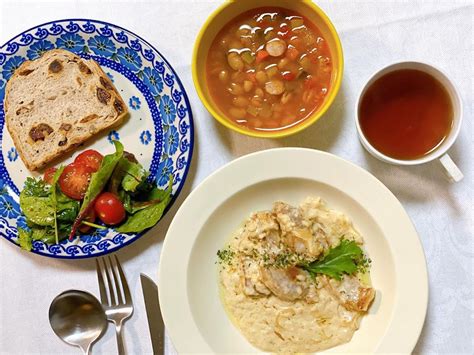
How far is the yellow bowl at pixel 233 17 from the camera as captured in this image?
168 cm

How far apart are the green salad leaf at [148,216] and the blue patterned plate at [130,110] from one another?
0.03 m

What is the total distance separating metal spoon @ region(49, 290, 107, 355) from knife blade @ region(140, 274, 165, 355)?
156 mm

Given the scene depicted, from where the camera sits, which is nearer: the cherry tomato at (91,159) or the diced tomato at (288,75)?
the diced tomato at (288,75)

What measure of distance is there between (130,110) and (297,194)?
2.02ft

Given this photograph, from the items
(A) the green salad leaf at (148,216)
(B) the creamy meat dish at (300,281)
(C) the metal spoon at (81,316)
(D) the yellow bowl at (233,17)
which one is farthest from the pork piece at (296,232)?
(C) the metal spoon at (81,316)

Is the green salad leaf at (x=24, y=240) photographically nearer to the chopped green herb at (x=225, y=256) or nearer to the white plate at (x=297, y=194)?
the white plate at (x=297, y=194)

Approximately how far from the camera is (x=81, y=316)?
1873 millimetres

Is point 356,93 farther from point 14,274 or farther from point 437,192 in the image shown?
point 14,274

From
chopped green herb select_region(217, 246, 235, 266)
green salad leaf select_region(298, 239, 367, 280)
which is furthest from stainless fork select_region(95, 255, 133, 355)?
green salad leaf select_region(298, 239, 367, 280)

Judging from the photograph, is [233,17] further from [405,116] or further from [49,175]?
[49,175]

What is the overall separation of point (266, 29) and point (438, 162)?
2.23 feet

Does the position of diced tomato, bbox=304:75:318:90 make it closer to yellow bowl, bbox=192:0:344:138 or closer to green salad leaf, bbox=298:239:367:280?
yellow bowl, bbox=192:0:344:138

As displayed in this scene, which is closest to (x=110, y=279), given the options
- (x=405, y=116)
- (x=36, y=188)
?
(x=36, y=188)

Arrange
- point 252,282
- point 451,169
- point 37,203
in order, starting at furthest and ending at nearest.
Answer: point 37,203, point 252,282, point 451,169
